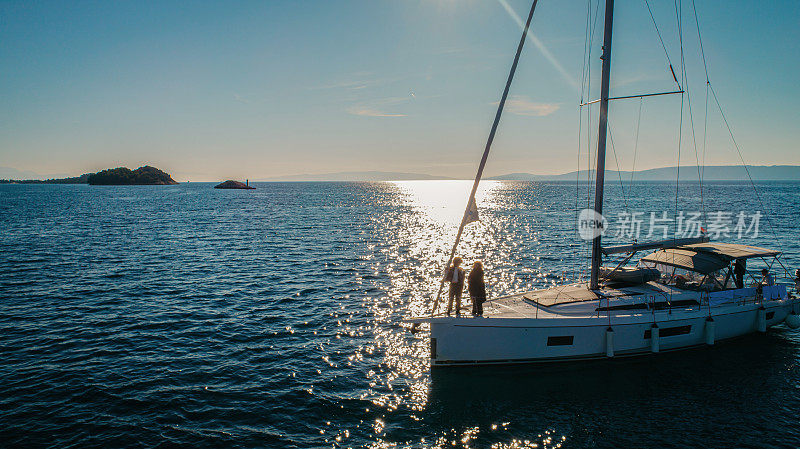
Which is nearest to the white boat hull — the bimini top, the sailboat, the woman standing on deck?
the sailboat

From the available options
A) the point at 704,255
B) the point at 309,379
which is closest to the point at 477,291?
the point at 309,379

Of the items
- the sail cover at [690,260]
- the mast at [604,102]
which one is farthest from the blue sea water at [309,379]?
the mast at [604,102]

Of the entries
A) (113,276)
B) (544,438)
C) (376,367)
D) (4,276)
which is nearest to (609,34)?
(544,438)

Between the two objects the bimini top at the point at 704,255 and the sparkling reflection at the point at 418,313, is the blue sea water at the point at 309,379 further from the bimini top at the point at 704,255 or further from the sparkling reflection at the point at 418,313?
the bimini top at the point at 704,255

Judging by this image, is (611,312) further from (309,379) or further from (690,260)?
(309,379)

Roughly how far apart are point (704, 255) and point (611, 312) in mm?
6146

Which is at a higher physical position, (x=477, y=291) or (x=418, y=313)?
(x=477, y=291)

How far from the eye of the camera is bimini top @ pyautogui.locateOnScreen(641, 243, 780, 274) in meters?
17.3

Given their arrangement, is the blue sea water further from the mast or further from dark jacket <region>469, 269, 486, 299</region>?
the mast

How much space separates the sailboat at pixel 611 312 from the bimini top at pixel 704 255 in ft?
0.12

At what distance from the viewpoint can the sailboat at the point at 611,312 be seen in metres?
14.3

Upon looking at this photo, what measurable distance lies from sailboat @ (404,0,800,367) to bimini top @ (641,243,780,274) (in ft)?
0.12

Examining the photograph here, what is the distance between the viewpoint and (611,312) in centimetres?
1533

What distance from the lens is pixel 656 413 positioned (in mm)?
12398
